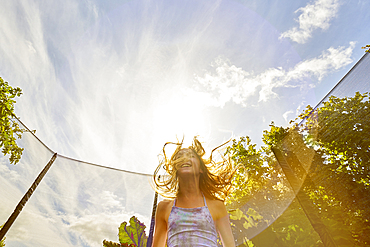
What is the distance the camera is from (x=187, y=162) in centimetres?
128

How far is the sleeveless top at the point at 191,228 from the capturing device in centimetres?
83

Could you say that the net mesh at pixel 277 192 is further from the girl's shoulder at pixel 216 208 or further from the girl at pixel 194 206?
the girl's shoulder at pixel 216 208

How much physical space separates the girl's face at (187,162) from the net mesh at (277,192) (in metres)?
2.09

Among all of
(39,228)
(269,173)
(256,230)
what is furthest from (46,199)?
(269,173)

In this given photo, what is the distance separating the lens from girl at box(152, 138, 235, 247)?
870 millimetres

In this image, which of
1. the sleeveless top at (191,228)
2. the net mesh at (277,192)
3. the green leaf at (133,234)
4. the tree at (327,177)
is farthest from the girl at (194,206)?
the tree at (327,177)

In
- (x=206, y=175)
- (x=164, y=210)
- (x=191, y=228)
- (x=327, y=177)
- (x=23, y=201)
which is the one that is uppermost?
(x=327, y=177)

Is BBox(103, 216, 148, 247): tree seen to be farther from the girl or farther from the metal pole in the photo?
the metal pole

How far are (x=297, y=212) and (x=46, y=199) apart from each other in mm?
3852

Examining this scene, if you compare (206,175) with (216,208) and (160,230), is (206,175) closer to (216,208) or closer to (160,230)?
(216,208)

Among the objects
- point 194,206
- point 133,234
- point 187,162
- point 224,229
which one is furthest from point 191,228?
point 133,234

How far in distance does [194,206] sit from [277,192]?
2794mm

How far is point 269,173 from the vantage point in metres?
3.52

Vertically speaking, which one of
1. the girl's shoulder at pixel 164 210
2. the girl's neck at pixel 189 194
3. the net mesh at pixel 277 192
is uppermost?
the net mesh at pixel 277 192
